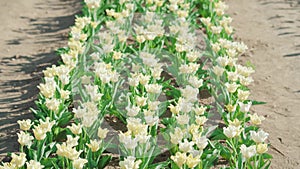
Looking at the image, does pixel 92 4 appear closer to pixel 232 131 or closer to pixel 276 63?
pixel 276 63

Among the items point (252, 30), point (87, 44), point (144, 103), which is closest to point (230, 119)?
point (144, 103)

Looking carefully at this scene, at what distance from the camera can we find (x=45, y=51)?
7047 mm

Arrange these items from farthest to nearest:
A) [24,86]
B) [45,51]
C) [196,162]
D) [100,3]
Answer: [100,3], [45,51], [24,86], [196,162]

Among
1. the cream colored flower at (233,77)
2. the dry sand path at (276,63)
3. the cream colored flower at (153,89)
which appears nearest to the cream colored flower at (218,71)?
the cream colored flower at (233,77)

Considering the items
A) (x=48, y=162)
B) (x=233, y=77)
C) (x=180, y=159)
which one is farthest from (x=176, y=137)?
(x=233, y=77)

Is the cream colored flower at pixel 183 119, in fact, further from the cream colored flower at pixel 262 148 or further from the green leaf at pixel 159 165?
the cream colored flower at pixel 262 148

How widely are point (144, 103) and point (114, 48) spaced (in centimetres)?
159

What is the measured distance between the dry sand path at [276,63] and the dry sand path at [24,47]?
2.41 metres

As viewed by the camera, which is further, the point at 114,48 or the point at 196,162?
the point at 114,48

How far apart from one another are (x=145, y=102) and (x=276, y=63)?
2.43 meters

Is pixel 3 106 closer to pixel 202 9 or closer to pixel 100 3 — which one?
pixel 100 3

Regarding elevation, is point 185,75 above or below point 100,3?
below

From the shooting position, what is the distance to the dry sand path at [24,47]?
5613mm

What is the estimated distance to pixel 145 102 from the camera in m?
4.96
